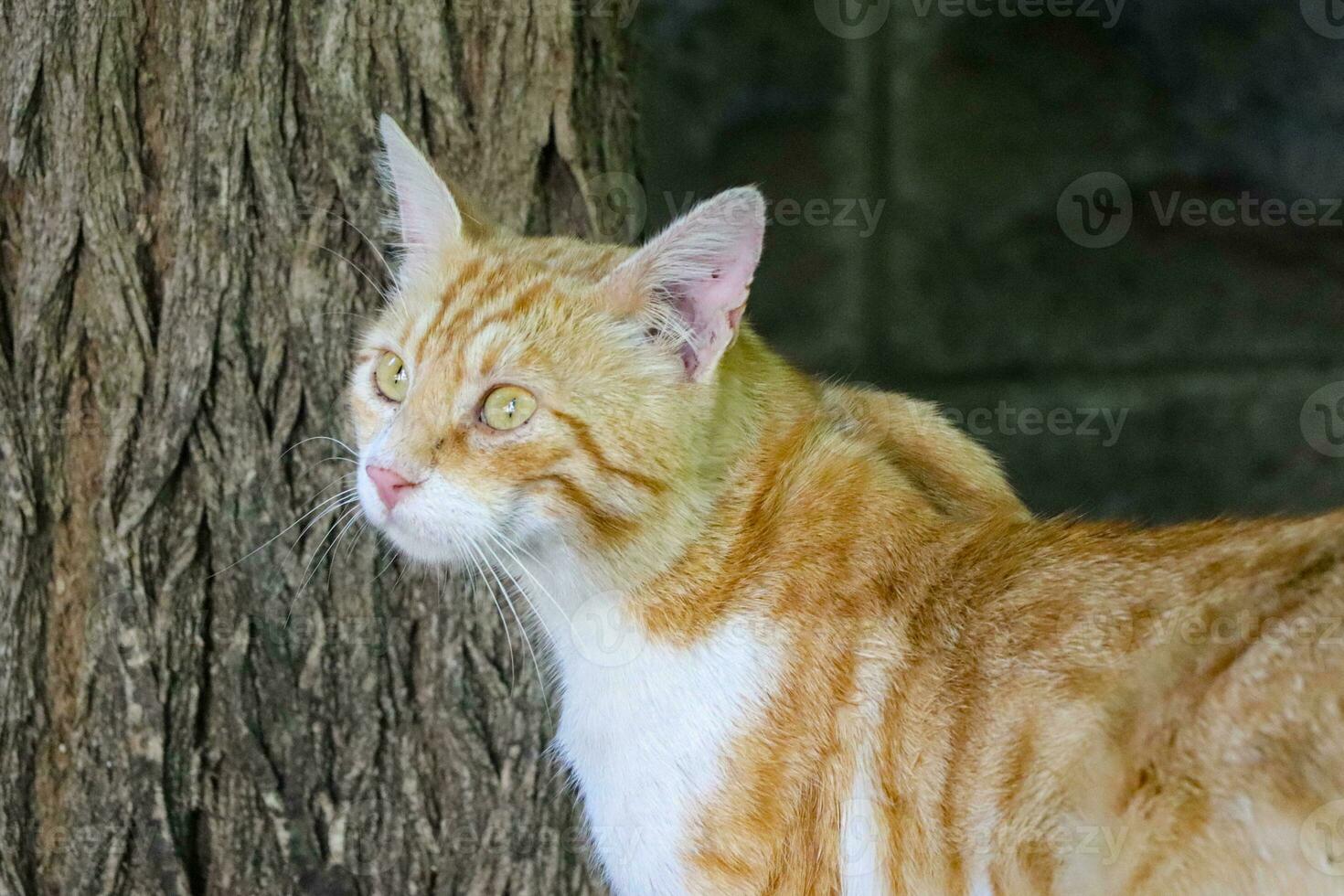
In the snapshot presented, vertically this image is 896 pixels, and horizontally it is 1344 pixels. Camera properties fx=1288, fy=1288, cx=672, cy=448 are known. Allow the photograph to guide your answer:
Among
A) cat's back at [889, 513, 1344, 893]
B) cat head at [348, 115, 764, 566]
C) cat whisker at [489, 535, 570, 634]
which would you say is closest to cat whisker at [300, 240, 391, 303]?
cat head at [348, 115, 764, 566]

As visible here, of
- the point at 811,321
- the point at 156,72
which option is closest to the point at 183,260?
the point at 156,72

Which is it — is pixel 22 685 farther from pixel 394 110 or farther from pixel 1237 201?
pixel 1237 201

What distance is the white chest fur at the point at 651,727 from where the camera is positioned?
2168mm

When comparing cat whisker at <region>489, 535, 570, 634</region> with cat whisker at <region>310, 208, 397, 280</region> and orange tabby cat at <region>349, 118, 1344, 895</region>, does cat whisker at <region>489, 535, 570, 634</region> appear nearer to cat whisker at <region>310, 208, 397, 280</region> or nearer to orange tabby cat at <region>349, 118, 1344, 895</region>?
orange tabby cat at <region>349, 118, 1344, 895</region>

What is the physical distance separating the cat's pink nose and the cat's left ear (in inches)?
20.5

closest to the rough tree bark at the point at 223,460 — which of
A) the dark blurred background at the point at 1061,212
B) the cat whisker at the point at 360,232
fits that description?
the cat whisker at the point at 360,232

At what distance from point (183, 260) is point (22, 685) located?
3.15 feet

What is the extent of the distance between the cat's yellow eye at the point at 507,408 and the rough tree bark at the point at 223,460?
0.68 metres

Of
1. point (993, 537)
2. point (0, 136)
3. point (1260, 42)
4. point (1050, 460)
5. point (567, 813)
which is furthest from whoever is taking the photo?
point (1050, 460)

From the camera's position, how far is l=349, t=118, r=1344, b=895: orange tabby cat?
5.93 feet

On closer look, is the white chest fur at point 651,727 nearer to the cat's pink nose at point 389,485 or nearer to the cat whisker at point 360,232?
the cat's pink nose at point 389,485

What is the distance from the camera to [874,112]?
4758 millimetres

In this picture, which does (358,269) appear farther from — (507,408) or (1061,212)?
(1061,212)

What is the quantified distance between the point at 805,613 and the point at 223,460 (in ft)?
4.50
